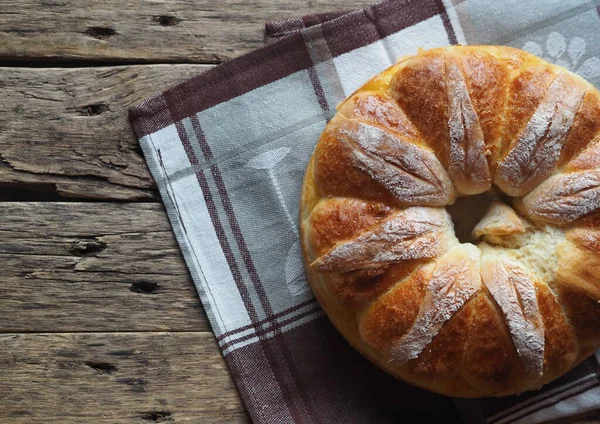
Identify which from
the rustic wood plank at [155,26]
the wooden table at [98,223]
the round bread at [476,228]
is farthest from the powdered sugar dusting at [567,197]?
the rustic wood plank at [155,26]

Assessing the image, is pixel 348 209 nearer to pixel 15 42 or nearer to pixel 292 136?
pixel 292 136

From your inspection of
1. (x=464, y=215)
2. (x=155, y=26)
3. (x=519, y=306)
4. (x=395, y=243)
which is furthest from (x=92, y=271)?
(x=519, y=306)

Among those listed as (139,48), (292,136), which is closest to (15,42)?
(139,48)

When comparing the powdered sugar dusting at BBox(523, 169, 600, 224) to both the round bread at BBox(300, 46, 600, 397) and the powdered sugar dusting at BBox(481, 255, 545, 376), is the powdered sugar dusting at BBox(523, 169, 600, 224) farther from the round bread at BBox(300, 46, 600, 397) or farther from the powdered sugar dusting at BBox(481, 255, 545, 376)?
the powdered sugar dusting at BBox(481, 255, 545, 376)

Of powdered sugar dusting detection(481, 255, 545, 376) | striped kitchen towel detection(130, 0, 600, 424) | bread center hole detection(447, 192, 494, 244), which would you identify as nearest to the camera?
powdered sugar dusting detection(481, 255, 545, 376)

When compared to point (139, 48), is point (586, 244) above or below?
below

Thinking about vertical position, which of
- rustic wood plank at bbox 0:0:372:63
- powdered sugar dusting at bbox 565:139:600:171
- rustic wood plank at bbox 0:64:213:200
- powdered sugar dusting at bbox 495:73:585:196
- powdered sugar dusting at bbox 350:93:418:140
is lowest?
powdered sugar dusting at bbox 565:139:600:171

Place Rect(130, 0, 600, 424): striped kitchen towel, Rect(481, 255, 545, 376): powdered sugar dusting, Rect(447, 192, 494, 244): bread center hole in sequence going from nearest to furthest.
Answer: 1. Rect(481, 255, 545, 376): powdered sugar dusting
2. Rect(447, 192, 494, 244): bread center hole
3. Rect(130, 0, 600, 424): striped kitchen towel

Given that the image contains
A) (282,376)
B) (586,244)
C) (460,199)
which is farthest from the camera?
(282,376)

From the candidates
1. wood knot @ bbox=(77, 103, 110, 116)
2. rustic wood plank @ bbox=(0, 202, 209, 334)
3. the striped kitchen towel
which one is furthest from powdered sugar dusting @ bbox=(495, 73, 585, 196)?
wood knot @ bbox=(77, 103, 110, 116)
